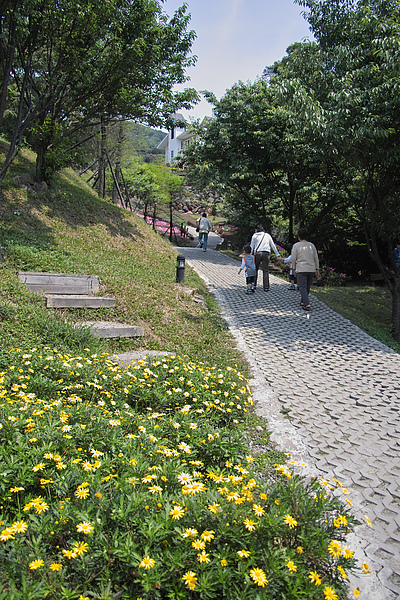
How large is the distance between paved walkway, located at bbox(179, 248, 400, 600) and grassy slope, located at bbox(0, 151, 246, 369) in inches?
33.1

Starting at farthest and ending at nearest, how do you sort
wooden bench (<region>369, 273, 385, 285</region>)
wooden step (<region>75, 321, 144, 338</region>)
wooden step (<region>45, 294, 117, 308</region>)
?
wooden bench (<region>369, 273, 385, 285</region>)
wooden step (<region>45, 294, 117, 308</region>)
wooden step (<region>75, 321, 144, 338</region>)

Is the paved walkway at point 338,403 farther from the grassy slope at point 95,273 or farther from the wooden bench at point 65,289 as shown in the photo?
the wooden bench at point 65,289

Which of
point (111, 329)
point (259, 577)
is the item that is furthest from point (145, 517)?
point (111, 329)

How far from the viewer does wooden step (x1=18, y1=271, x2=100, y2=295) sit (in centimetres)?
665

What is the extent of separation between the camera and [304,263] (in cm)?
903

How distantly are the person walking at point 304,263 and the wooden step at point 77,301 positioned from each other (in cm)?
439

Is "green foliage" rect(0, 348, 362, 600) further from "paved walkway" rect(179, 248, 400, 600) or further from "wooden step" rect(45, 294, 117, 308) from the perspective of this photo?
"wooden step" rect(45, 294, 117, 308)

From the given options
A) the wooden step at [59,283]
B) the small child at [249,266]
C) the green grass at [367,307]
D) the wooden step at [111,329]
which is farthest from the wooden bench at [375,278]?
the wooden step at [111,329]

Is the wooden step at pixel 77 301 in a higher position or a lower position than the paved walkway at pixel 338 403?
higher

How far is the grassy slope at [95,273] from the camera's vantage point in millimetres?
5680

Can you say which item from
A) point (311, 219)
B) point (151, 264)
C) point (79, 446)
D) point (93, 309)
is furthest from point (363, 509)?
point (311, 219)

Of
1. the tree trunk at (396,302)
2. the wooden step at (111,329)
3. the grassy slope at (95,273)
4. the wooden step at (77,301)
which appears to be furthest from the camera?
the tree trunk at (396,302)

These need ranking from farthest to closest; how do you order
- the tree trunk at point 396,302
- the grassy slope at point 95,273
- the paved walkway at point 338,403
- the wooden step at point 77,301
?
1. the tree trunk at point 396,302
2. the wooden step at point 77,301
3. the grassy slope at point 95,273
4. the paved walkway at point 338,403

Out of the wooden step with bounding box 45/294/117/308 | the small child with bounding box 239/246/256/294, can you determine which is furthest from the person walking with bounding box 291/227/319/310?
the wooden step with bounding box 45/294/117/308
